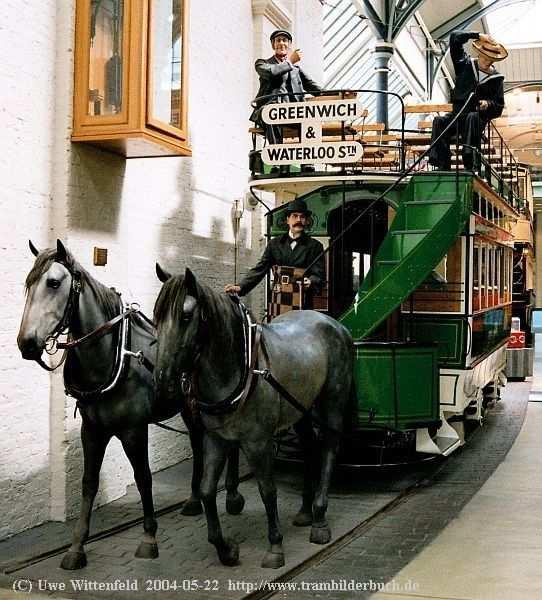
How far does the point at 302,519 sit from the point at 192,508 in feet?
3.22

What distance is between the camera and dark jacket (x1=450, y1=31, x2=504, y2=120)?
973 centimetres

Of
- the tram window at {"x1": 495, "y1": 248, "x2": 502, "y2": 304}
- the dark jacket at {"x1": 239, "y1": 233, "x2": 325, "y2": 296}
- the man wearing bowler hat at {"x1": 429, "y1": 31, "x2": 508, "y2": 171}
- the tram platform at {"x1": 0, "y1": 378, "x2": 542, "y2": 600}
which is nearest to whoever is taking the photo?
the tram platform at {"x1": 0, "y1": 378, "x2": 542, "y2": 600}

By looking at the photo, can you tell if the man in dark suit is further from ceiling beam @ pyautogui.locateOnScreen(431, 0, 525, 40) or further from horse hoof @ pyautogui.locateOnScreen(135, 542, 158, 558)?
ceiling beam @ pyautogui.locateOnScreen(431, 0, 525, 40)

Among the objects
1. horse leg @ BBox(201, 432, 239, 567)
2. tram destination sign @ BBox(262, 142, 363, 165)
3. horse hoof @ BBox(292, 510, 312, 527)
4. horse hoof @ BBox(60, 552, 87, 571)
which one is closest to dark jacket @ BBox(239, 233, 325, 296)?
tram destination sign @ BBox(262, 142, 363, 165)

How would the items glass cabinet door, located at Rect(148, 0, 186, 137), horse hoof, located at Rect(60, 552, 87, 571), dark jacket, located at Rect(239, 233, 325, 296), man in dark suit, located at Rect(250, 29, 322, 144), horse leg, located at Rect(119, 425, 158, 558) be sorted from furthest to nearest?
man in dark suit, located at Rect(250, 29, 322, 144)
dark jacket, located at Rect(239, 233, 325, 296)
glass cabinet door, located at Rect(148, 0, 186, 137)
horse leg, located at Rect(119, 425, 158, 558)
horse hoof, located at Rect(60, 552, 87, 571)

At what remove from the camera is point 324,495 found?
21.3ft

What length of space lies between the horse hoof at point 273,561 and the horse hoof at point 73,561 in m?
1.22

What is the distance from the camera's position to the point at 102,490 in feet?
24.5

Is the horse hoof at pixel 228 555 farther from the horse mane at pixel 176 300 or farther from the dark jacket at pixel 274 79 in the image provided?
the dark jacket at pixel 274 79

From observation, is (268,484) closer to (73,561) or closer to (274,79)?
(73,561)

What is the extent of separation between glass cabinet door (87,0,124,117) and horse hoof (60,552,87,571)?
11.4 feet

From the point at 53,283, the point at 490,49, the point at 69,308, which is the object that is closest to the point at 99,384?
the point at 69,308

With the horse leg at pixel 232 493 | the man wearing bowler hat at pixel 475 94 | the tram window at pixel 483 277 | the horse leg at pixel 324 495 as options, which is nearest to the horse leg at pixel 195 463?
the horse leg at pixel 232 493

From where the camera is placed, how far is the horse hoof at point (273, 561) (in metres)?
5.64
